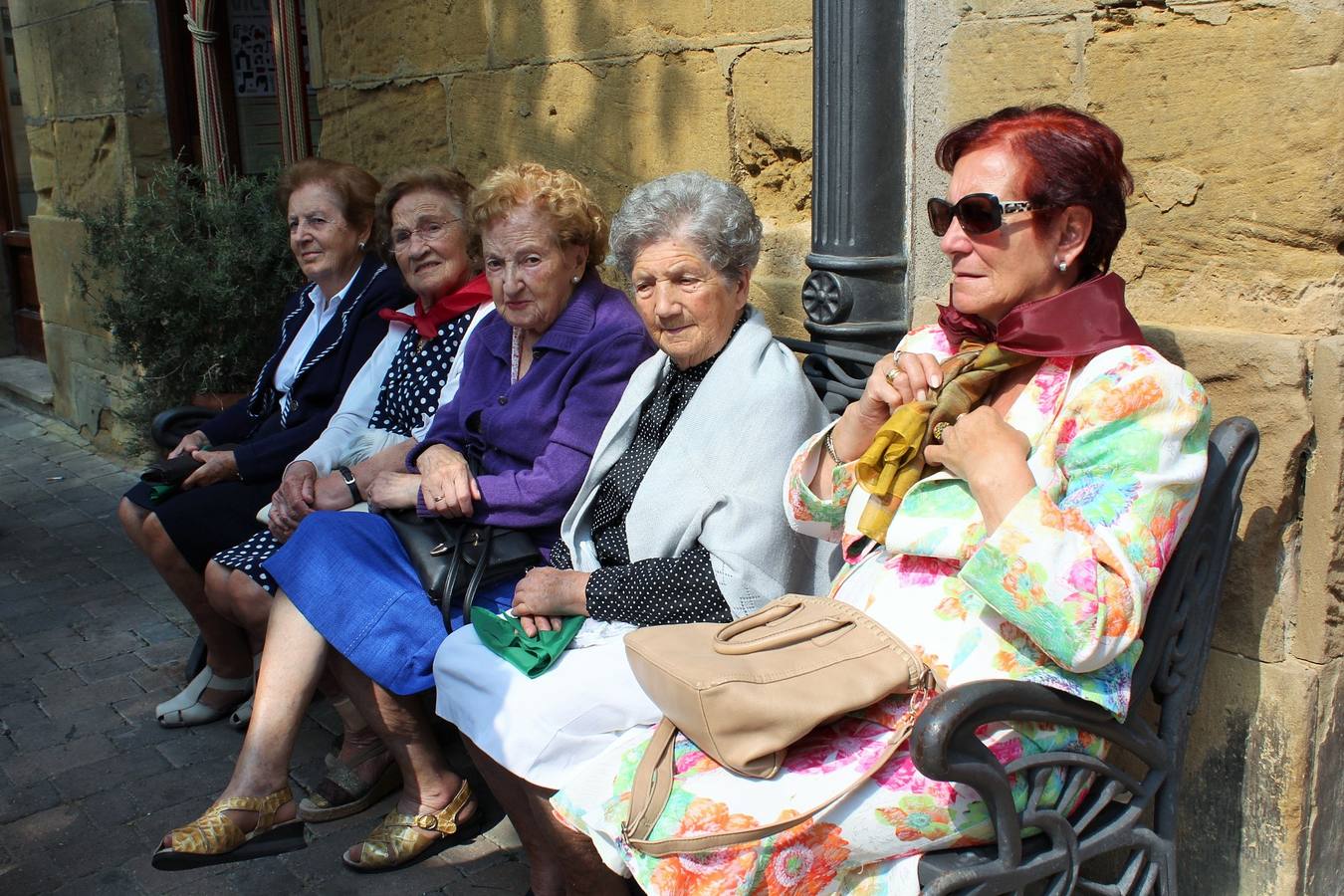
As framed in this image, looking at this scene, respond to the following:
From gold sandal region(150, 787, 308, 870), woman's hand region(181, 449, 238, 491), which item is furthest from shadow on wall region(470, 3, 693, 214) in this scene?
gold sandal region(150, 787, 308, 870)

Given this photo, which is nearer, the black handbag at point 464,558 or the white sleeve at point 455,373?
the black handbag at point 464,558

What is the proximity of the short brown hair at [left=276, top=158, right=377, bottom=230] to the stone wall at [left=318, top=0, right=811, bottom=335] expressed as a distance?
0.52 meters

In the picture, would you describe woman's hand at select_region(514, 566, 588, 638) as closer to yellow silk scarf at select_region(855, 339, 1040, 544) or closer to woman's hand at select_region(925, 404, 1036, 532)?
yellow silk scarf at select_region(855, 339, 1040, 544)

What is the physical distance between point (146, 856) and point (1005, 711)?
2.29 meters

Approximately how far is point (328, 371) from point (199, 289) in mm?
1112

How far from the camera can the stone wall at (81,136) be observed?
664 cm

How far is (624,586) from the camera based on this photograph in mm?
2568

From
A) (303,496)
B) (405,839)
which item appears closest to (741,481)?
(405,839)

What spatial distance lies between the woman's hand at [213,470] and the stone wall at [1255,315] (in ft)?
8.69

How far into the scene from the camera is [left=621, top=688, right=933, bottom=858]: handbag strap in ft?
6.23

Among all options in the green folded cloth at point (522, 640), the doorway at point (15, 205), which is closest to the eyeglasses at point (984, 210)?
the green folded cloth at point (522, 640)

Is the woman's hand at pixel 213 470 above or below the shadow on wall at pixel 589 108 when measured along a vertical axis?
below

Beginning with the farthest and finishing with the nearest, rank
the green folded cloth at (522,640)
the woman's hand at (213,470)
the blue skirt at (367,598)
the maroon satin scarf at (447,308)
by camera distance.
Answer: the woman's hand at (213,470), the maroon satin scarf at (447,308), the blue skirt at (367,598), the green folded cloth at (522,640)

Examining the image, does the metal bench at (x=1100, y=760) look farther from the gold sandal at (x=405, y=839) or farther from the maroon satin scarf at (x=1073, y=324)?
Answer: the gold sandal at (x=405, y=839)
